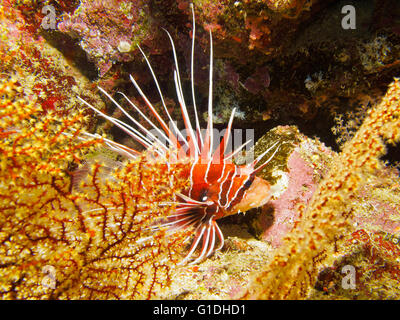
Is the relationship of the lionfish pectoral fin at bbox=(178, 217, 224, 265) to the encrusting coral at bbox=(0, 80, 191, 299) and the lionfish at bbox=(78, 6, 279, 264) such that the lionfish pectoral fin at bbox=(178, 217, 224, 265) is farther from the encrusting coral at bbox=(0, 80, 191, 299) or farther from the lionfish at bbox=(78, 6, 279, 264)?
the encrusting coral at bbox=(0, 80, 191, 299)

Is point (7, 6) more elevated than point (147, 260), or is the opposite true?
point (7, 6)

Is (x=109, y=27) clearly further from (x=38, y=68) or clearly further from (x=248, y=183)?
(x=248, y=183)

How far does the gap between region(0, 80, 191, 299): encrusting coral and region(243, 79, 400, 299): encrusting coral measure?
2.82 ft

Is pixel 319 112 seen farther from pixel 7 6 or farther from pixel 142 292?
pixel 7 6

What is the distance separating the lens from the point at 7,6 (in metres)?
3.64

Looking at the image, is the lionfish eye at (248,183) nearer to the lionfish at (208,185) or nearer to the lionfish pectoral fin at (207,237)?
the lionfish at (208,185)

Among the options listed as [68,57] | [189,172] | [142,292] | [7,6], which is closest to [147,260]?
[142,292]

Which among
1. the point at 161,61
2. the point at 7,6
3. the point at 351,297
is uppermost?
the point at 7,6

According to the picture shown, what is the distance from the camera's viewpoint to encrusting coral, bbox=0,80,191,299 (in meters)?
1.55

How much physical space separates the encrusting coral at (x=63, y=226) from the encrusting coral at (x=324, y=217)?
86cm

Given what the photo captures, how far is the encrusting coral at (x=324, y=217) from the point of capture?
151 cm

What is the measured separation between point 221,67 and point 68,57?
8.46ft

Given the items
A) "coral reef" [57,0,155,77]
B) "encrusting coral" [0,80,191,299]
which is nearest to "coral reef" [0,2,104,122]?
"coral reef" [57,0,155,77]

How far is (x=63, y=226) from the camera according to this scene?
1.67 m
